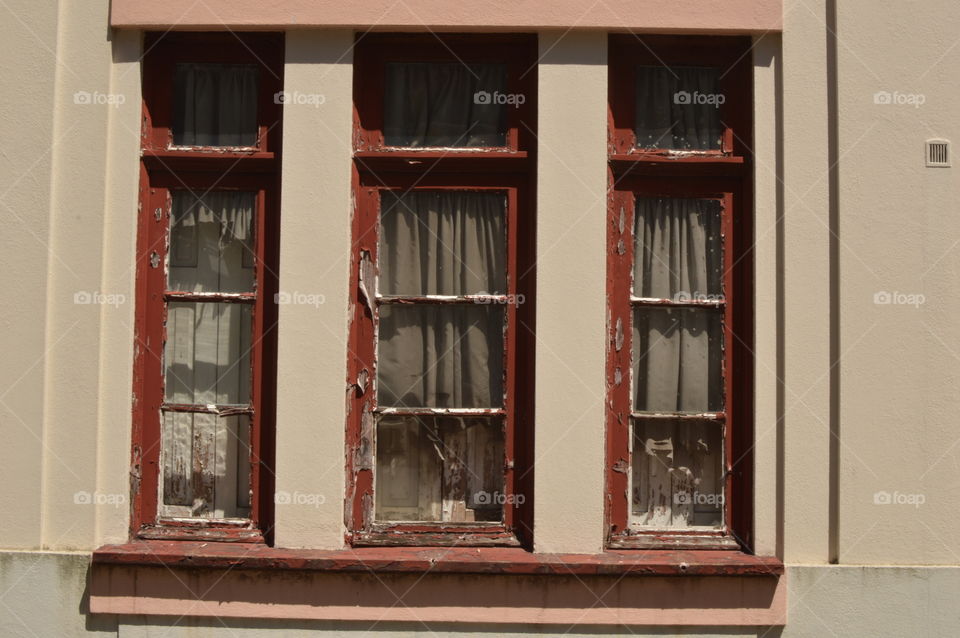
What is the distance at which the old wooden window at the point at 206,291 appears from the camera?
4.67 m

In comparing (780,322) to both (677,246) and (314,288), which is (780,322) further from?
(314,288)

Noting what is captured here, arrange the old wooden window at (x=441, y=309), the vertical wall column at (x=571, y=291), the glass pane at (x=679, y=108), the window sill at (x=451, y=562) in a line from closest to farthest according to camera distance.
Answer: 1. the window sill at (x=451, y=562)
2. the vertical wall column at (x=571, y=291)
3. the old wooden window at (x=441, y=309)
4. the glass pane at (x=679, y=108)

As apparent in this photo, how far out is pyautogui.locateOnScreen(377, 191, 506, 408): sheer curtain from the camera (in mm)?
4711

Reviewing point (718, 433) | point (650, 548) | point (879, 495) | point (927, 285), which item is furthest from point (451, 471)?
point (927, 285)

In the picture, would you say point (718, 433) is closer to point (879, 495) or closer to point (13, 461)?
point (879, 495)

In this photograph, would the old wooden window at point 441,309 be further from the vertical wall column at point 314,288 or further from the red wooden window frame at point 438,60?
the vertical wall column at point 314,288

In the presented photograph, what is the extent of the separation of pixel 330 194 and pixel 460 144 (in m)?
0.71

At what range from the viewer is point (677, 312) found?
186 inches

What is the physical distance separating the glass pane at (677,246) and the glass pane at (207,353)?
6.53 feet

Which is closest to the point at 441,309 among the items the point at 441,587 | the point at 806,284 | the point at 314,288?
the point at 314,288

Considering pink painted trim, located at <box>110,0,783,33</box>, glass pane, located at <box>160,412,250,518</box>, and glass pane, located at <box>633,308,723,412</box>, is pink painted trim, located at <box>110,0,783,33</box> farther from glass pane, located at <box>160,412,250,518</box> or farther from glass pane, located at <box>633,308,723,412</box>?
glass pane, located at <box>160,412,250,518</box>

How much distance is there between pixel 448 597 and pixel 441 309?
4.51ft

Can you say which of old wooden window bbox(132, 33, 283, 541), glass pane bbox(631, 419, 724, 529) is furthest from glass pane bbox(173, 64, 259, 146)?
glass pane bbox(631, 419, 724, 529)

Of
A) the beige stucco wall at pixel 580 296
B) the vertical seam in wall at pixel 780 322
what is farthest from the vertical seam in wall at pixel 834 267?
the vertical seam in wall at pixel 780 322
